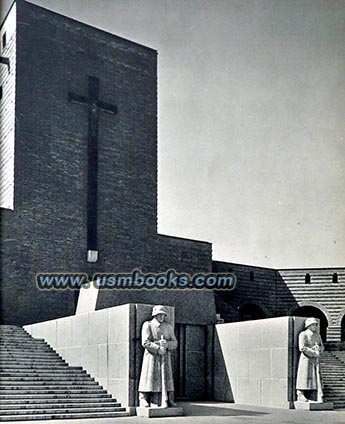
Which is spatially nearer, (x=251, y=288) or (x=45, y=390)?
(x=45, y=390)

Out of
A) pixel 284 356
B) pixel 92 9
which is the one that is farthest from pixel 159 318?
pixel 92 9

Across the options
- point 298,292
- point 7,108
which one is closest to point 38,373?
point 7,108

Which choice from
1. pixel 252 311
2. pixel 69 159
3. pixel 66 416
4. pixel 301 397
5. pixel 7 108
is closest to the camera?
pixel 66 416

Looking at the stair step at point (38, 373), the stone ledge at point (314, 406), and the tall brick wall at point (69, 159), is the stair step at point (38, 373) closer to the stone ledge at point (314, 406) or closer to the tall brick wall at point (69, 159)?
the stone ledge at point (314, 406)

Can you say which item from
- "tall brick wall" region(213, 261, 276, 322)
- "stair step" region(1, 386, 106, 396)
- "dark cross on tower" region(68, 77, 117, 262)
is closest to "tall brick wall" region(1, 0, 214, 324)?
"dark cross on tower" region(68, 77, 117, 262)

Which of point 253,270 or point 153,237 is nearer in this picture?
point 153,237

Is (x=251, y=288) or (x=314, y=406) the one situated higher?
(x=251, y=288)

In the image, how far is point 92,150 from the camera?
83.6 ft

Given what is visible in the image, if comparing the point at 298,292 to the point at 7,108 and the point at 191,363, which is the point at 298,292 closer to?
the point at 7,108

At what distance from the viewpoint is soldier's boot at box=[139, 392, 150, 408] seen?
12625 millimetres

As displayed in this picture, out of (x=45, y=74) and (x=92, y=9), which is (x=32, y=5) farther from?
(x=92, y=9)

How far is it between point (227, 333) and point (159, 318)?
3978 millimetres

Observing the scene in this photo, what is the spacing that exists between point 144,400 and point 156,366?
628 mm

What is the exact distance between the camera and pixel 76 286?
24.3 meters
